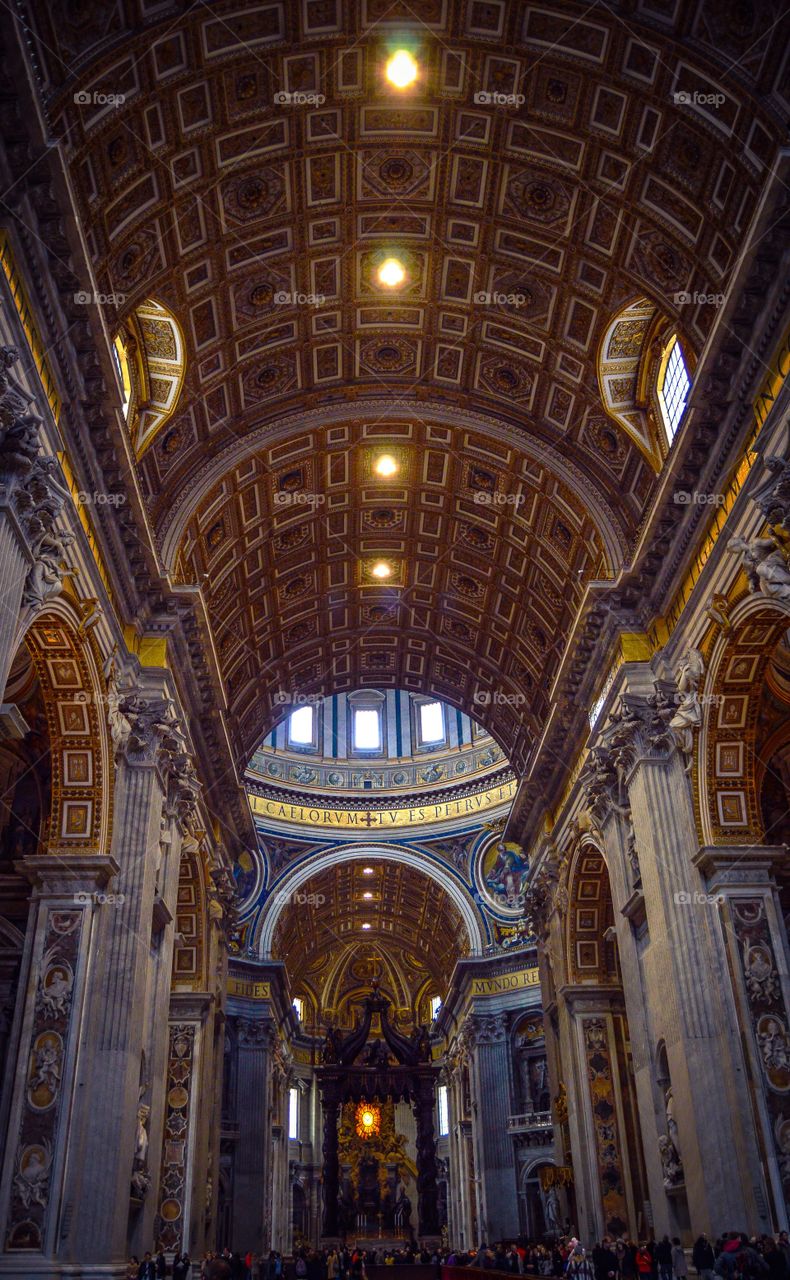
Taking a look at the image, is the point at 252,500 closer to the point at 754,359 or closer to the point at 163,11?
the point at 163,11

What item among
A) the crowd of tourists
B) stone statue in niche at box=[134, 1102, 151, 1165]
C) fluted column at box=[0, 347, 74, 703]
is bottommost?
the crowd of tourists

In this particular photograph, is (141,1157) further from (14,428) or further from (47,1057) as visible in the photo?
(14,428)

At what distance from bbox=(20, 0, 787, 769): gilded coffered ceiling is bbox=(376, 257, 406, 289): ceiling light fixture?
0.13 meters

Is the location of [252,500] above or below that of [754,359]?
above

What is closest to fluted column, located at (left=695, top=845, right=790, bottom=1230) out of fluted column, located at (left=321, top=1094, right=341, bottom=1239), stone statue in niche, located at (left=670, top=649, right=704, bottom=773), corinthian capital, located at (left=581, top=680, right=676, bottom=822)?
stone statue in niche, located at (left=670, top=649, right=704, bottom=773)

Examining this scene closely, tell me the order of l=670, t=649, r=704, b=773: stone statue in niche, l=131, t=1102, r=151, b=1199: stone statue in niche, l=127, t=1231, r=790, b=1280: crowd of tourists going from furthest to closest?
1. l=670, t=649, r=704, b=773: stone statue in niche
2. l=131, t=1102, r=151, b=1199: stone statue in niche
3. l=127, t=1231, r=790, b=1280: crowd of tourists

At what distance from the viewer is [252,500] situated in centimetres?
2145

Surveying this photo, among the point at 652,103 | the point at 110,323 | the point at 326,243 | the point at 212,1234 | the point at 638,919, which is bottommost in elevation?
the point at 212,1234

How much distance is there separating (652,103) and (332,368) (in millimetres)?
7976

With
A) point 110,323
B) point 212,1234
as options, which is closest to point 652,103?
point 110,323

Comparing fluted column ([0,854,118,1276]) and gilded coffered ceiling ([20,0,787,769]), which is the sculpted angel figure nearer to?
gilded coffered ceiling ([20,0,787,769])

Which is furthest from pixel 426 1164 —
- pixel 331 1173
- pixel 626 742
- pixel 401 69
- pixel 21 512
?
pixel 401 69

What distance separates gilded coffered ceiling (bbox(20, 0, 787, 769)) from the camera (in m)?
13.5

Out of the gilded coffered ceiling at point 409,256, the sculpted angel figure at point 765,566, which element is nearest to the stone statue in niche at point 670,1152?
the sculpted angel figure at point 765,566
